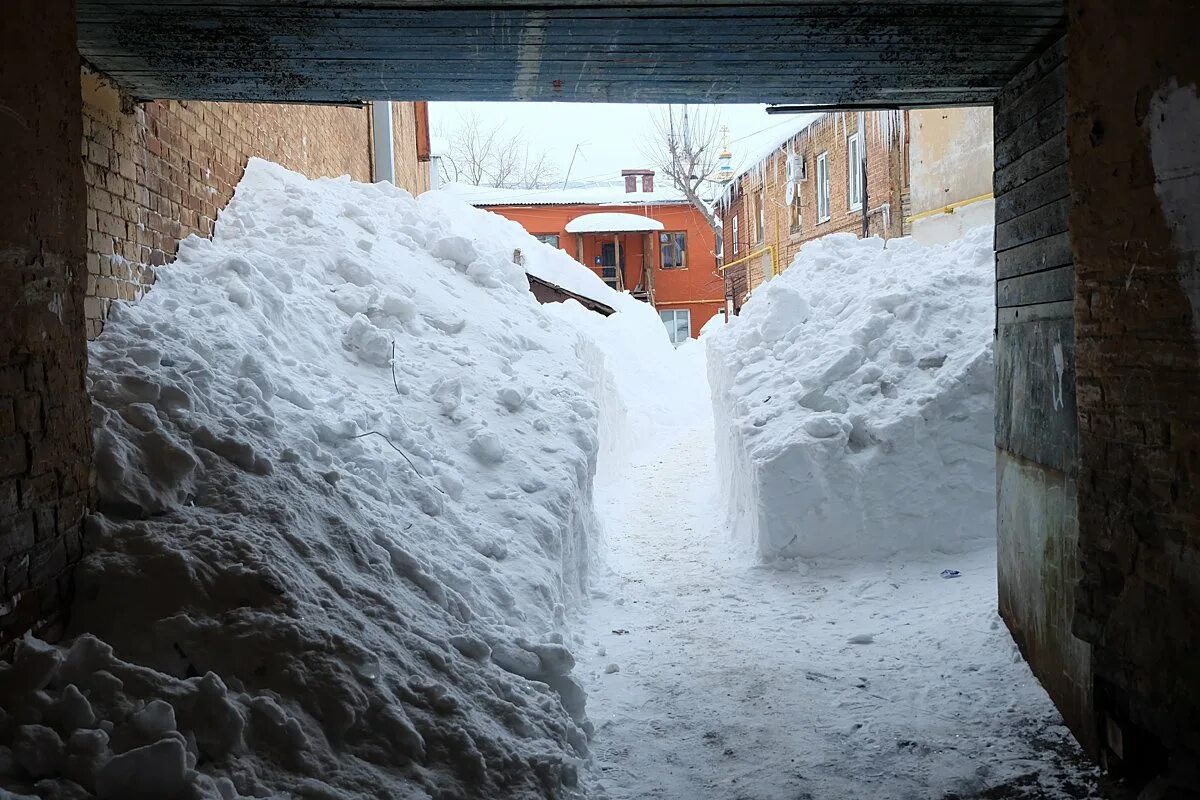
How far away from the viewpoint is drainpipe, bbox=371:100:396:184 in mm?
14945

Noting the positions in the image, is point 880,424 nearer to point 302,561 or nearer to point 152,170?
point 302,561

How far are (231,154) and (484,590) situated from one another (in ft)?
15.6

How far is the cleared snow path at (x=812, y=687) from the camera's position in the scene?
183 inches

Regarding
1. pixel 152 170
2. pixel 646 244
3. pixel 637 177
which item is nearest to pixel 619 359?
pixel 152 170

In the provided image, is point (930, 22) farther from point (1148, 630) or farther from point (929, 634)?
point (929, 634)

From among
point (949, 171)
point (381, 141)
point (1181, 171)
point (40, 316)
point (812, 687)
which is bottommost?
point (812, 687)

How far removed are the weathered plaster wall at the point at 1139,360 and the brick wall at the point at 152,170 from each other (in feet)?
16.4

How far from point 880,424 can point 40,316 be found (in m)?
6.84

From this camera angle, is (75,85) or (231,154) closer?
(75,85)

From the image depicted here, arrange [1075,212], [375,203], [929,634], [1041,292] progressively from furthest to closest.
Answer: [375,203] < [929,634] < [1041,292] < [1075,212]

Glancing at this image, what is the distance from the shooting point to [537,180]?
154 feet

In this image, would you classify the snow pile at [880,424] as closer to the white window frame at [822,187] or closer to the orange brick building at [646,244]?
the white window frame at [822,187]

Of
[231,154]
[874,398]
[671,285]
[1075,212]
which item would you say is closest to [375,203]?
[231,154]

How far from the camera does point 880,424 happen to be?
8469mm
